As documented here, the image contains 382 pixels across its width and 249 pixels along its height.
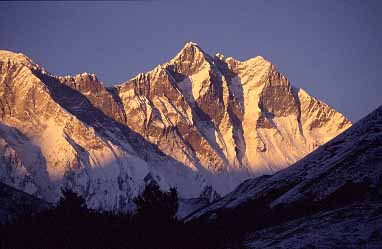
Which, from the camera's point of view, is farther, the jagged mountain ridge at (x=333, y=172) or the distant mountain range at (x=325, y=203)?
the jagged mountain ridge at (x=333, y=172)

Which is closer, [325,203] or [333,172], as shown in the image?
[325,203]

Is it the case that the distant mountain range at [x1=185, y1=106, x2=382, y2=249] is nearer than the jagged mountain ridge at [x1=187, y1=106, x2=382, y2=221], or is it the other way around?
the distant mountain range at [x1=185, y1=106, x2=382, y2=249]

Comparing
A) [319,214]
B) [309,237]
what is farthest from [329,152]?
[309,237]

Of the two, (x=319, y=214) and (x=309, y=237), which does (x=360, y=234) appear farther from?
(x=319, y=214)

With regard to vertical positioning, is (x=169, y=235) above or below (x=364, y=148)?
below

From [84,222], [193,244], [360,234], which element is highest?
[84,222]

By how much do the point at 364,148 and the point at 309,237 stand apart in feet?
119

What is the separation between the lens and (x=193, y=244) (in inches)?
2469

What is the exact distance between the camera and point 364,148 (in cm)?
9444

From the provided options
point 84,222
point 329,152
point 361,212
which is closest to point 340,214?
point 361,212

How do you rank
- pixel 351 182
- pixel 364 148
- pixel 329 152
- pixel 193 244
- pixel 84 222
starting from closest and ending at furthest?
pixel 193 244, pixel 84 222, pixel 351 182, pixel 364 148, pixel 329 152

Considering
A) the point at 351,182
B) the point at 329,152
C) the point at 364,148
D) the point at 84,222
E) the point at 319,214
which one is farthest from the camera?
the point at 329,152

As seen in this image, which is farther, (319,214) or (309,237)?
(319,214)

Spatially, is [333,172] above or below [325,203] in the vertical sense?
above
